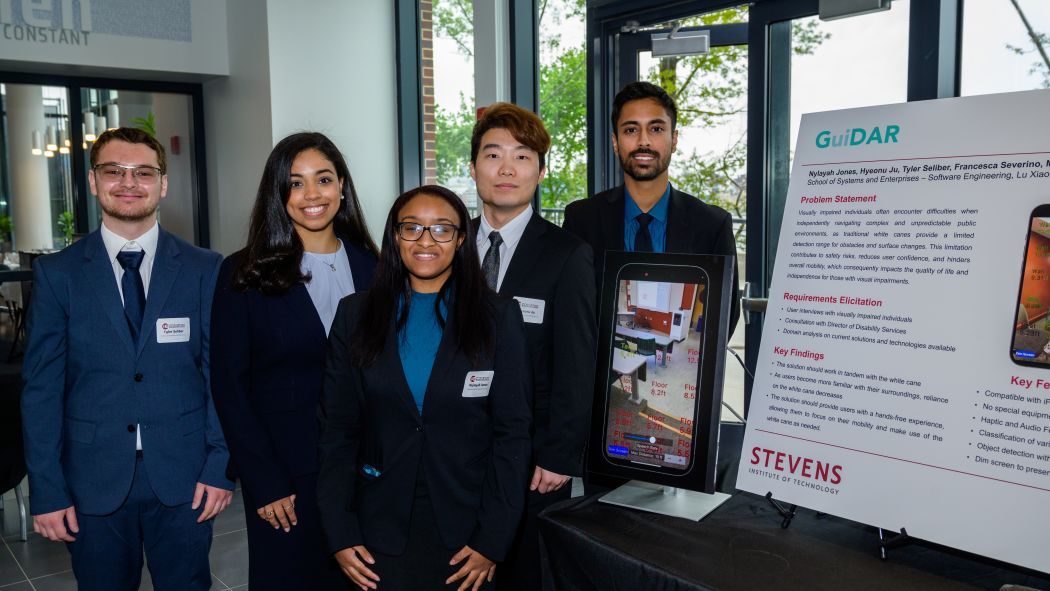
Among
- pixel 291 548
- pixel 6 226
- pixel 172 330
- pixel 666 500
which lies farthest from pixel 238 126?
pixel 666 500

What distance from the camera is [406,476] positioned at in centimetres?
160

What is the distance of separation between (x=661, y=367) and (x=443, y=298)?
492 millimetres

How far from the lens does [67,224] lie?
248 inches

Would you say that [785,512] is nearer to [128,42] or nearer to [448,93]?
[448,93]

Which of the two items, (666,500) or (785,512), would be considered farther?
(666,500)

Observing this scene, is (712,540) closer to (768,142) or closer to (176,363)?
(176,363)

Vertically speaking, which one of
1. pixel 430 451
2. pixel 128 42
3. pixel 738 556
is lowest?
pixel 738 556

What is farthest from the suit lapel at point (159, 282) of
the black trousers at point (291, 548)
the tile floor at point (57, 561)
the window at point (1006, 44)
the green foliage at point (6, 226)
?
the green foliage at point (6, 226)

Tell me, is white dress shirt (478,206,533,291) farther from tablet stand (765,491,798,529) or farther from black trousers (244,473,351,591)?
tablet stand (765,491,798,529)

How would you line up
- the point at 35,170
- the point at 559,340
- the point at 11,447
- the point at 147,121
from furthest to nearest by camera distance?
the point at 147,121
the point at 35,170
the point at 11,447
the point at 559,340

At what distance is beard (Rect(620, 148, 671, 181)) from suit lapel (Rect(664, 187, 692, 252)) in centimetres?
10

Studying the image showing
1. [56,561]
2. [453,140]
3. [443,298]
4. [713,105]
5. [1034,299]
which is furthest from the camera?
[453,140]

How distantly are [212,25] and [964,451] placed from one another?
6128 mm

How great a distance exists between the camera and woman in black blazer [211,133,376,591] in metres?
A: 1.85
